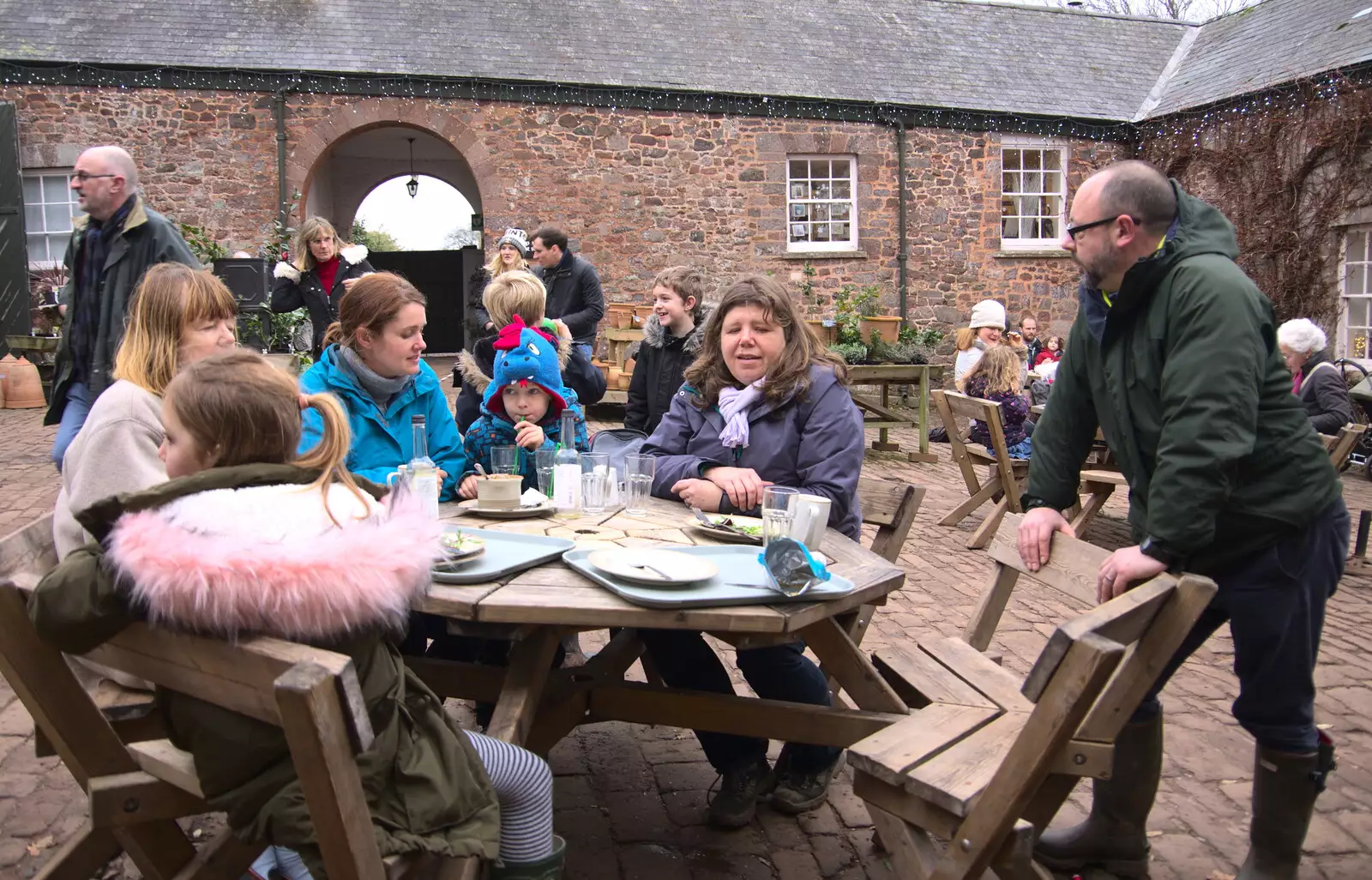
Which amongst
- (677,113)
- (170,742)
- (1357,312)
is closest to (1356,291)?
(1357,312)

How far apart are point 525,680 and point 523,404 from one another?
1.63 m

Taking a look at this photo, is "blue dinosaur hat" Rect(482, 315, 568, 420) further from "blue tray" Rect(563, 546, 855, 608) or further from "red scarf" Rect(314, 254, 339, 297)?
"red scarf" Rect(314, 254, 339, 297)

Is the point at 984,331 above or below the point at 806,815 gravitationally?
above

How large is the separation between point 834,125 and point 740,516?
44.1 ft

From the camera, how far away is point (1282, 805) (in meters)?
2.62

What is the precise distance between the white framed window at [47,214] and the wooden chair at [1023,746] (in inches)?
559

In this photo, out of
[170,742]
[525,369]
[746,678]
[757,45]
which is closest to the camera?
[170,742]

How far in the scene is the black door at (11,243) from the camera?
1293 cm

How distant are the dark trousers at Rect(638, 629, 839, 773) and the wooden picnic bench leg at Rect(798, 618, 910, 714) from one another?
0.93 feet

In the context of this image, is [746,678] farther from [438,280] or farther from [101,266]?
[438,280]

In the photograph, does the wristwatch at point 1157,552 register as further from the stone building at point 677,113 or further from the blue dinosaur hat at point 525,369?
the stone building at point 677,113

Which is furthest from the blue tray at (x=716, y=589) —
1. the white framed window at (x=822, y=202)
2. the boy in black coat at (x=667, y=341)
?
the white framed window at (x=822, y=202)

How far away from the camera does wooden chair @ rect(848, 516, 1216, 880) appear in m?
1.96

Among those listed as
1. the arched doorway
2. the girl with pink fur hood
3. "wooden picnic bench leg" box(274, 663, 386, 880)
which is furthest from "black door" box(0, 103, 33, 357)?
"wooden picnic bench leg" box(274, 663, 386, 880)
